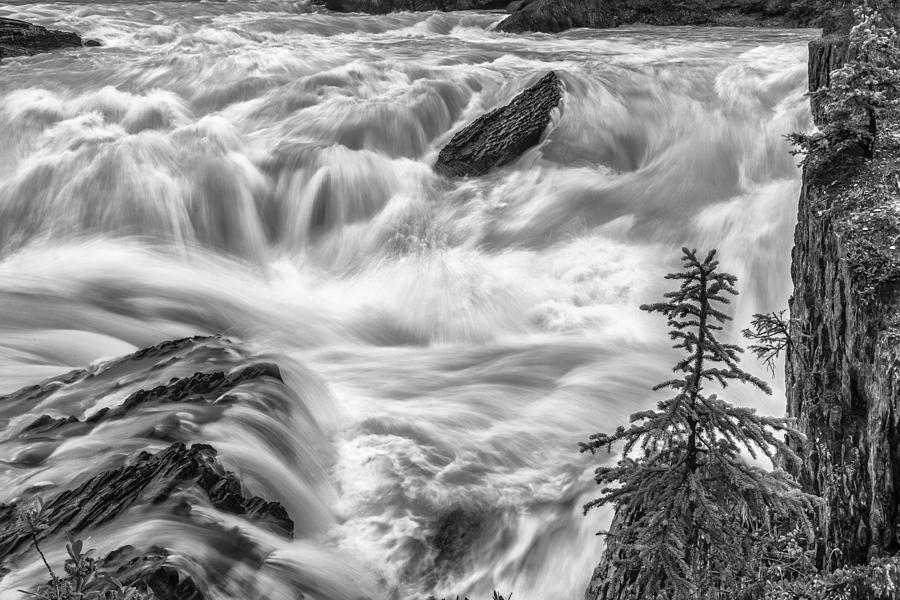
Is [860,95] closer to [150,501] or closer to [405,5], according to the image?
[150,501]

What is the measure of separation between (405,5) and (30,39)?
10177 mm

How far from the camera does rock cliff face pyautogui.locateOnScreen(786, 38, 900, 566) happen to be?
4238 mm

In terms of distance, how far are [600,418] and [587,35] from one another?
13.5m

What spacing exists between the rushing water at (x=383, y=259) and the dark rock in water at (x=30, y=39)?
55 cm

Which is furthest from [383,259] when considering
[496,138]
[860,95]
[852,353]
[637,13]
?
[637,13]

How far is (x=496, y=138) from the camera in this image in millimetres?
12969

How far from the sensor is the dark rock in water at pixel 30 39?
16484 mm

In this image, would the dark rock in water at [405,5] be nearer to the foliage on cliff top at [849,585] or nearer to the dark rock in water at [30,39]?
the dark rock in water at [30,39]

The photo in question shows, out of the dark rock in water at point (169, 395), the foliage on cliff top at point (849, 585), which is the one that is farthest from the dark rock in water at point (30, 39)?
the foliage on cliff top at point (849, 585)

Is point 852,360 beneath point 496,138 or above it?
beneath

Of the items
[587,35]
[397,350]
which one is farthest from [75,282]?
[587,35]

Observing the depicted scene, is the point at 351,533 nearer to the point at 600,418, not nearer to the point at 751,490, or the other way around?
the point at 600,418

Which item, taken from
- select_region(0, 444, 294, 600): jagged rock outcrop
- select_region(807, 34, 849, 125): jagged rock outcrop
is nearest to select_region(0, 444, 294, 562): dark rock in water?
select_region(0, 444, 294, 600): jagged rock outcrop

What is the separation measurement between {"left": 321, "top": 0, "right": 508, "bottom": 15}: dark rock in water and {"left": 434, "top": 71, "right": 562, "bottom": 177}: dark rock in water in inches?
412
